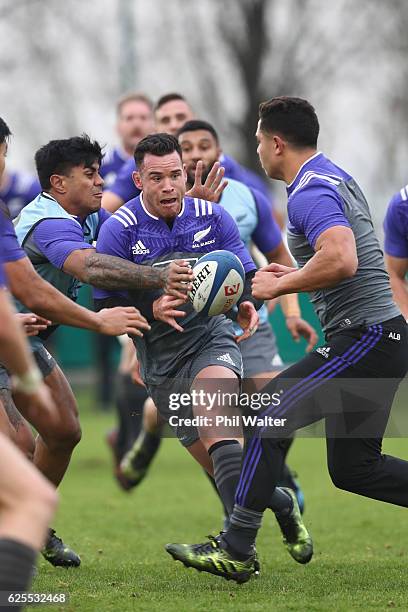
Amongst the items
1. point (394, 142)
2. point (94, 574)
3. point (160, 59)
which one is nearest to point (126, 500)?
point (94, 574)

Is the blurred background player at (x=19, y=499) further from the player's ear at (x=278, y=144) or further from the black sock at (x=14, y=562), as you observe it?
the player's ear at (x=278, y=144)

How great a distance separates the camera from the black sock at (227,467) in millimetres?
6225

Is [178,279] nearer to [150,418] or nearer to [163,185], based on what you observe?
[163,185]

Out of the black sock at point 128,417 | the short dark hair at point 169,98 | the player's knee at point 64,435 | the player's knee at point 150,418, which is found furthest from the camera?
the black sock at point 128,417

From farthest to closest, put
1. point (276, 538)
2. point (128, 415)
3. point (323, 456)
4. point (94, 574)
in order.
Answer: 1. point (323, 456)
2. point (128, 415)
3. point (276, 538)
4. point (94, 574)

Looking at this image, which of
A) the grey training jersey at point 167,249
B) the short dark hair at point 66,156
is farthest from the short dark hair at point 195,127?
the grey training jersey at point 167,249

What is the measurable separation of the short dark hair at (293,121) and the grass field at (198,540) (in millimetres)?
2310

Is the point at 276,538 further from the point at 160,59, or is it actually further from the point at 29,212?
the point at 160,59

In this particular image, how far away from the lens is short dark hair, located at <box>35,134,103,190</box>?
6.75m

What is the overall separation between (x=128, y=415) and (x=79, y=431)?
14.8 feet

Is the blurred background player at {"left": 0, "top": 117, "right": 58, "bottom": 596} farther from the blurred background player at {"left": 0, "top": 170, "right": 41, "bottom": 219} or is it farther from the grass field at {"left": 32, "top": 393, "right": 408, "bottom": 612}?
the blurred background player at {"left": 0, "top": 170, "right": 41, "bottom": 219}

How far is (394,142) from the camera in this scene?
29859 mm

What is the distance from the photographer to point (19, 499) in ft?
13.8

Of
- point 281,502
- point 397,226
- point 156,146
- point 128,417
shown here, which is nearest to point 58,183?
point 156,146
